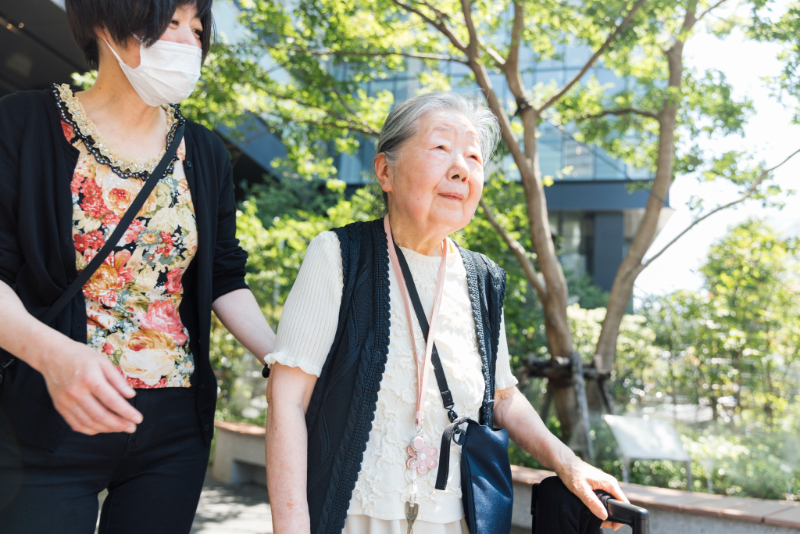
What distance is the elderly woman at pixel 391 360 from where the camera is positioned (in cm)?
145

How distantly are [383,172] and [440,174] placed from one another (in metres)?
0.24

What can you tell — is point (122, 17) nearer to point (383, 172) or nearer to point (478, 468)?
point (383, 172)

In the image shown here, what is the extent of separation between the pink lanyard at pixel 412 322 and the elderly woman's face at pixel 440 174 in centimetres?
10

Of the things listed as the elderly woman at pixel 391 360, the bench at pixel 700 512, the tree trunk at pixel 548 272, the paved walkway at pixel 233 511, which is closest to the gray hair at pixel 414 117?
the elderly woman at pixel 391 360

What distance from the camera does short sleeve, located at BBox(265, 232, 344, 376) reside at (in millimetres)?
1470

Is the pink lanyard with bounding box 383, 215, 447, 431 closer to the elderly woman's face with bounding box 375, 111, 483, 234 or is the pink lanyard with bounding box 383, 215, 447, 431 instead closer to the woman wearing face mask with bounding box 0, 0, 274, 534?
the elderly woman's face with bounding box 375, 111, 483, 234

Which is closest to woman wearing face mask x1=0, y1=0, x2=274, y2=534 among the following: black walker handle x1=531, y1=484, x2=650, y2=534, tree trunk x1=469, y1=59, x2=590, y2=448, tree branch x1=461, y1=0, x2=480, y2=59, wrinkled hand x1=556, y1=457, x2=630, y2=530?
wrinkled hand x1=556, y1=457, x2=630, y2=530

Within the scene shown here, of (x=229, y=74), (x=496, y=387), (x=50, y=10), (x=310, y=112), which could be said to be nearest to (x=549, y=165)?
(x=310, y=112)

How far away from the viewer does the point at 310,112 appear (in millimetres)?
8133

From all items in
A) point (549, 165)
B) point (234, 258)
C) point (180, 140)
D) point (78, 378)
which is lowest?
point (78, 378)

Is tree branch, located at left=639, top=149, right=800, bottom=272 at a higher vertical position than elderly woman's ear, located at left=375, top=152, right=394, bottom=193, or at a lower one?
higher

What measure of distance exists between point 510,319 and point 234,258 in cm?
600

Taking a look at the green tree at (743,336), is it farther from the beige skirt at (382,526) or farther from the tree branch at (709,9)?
the beige skirt at (382,526)

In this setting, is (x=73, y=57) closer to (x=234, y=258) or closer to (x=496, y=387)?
(x=234, y=258)
